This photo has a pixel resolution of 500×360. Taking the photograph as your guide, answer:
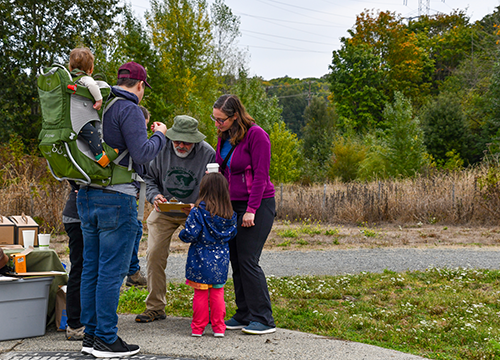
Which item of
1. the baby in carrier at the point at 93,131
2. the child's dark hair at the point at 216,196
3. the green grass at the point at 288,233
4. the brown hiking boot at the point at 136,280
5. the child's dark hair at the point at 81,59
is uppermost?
the child's dark hair at the point at 81,59

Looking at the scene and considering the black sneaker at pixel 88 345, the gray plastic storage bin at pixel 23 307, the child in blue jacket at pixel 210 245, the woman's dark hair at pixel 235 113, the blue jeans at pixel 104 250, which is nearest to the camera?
the blue jeans at pixel 104 250

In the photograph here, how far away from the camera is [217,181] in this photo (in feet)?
13.6

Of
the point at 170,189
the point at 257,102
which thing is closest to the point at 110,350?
the point at 170,189

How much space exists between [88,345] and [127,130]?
1.65 meters

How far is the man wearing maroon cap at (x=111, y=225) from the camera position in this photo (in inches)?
140

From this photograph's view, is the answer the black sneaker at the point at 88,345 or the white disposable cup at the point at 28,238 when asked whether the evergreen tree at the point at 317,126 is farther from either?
the black sneaker at the point at 88,345

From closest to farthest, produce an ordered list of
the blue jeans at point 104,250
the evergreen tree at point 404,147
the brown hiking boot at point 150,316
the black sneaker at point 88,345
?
the blue jeans at point 104,250
the black sneaker at point 88,345
the brown hiking boot at point 150,316
the evergreen tree at point 404,147

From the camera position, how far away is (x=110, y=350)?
→ 11.8 ft

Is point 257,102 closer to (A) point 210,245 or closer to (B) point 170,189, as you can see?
(B) point 170,189

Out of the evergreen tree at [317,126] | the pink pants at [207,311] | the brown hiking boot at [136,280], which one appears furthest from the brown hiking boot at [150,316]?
the evergreen tree at [317,126]

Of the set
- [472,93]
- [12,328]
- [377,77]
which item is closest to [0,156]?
[12,328]

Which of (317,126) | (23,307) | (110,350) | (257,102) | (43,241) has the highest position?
(257,102)

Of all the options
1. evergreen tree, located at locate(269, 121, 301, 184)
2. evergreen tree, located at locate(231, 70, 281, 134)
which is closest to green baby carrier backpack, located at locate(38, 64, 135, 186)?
evergreen tree, located at locate(231, 70, 281, 134)

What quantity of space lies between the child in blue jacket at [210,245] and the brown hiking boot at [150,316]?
722 millimetres
